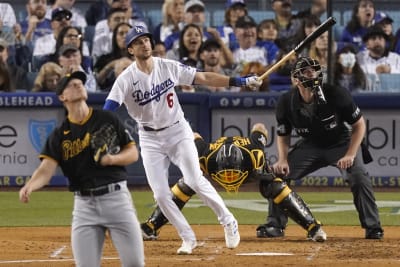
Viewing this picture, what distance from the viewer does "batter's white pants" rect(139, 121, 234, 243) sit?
920 cm

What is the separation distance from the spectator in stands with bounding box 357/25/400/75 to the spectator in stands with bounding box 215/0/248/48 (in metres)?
1.99

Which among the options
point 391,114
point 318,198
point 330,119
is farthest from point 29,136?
point 330,119

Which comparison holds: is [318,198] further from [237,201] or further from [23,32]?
[23,32]

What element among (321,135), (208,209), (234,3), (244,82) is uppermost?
(234,3)

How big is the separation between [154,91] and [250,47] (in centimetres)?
686

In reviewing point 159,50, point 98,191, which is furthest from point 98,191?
point 159,50

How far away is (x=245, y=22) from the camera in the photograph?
15.9 metres

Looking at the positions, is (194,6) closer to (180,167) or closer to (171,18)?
(171,18)

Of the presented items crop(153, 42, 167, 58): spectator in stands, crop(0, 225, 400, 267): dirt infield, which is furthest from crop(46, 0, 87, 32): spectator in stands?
crop(0, 225, 400, 267): dirt infield

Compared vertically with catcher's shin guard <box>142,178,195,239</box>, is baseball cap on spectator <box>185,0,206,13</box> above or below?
above

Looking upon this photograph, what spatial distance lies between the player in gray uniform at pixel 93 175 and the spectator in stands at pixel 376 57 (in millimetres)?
9442

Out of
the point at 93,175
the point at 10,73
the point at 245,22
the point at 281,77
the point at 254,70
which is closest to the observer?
the point at 93,175

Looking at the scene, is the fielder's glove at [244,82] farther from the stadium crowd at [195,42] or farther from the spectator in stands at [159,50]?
the spectator in stands at [159,50]

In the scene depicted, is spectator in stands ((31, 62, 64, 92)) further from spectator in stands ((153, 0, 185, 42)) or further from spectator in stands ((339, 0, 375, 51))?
spectator in stands ((339, 0, 375, 51))
